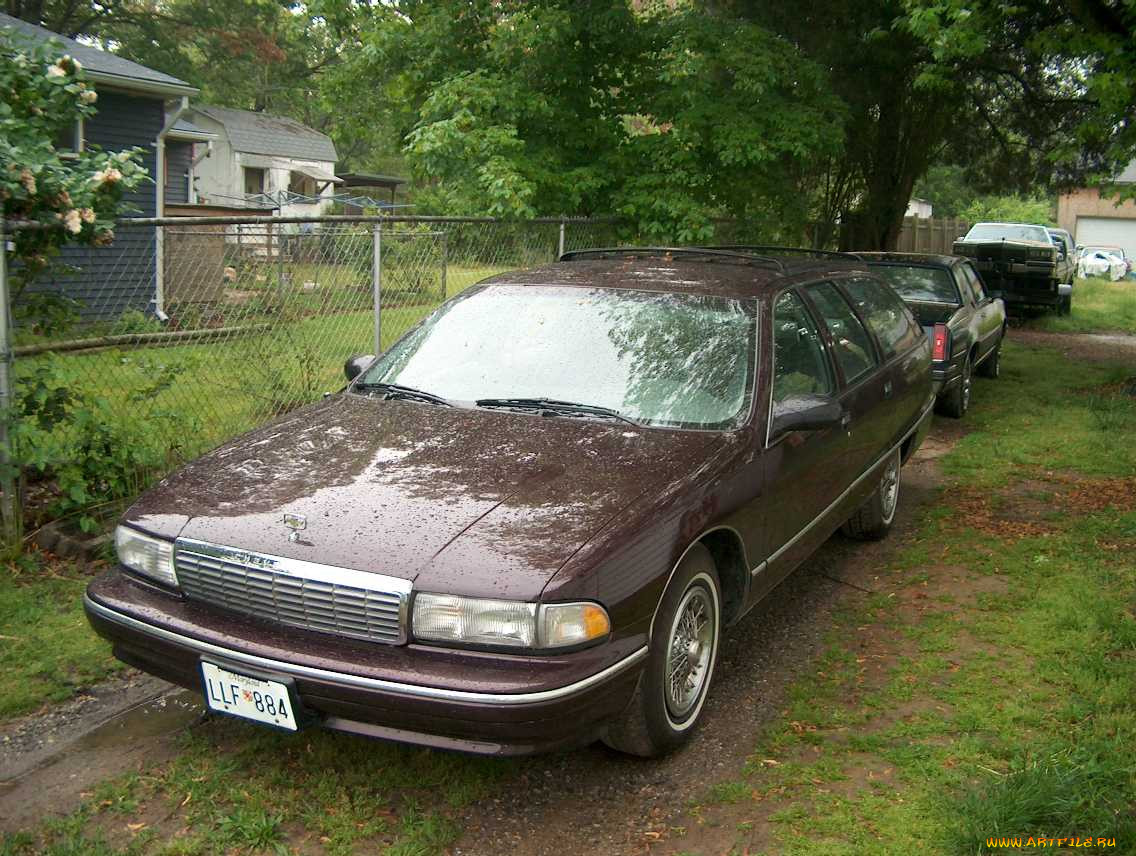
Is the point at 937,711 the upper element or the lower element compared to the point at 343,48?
lower

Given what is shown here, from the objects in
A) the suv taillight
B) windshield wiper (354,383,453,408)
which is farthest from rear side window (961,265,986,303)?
windshield wiper (354,383,453,408)

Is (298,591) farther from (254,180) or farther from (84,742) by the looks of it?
(254,180)

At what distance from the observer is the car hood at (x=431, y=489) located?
10.1 feet

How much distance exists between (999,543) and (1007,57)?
1198 cm

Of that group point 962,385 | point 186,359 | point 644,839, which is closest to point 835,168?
point 962,385

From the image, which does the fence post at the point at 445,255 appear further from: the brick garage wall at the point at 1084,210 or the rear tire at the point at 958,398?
the brick garage wall at the point at 1084,210

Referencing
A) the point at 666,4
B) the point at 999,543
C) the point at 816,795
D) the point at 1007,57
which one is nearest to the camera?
the point at 816,795

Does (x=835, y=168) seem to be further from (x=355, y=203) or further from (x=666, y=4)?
(x=355, y=203)

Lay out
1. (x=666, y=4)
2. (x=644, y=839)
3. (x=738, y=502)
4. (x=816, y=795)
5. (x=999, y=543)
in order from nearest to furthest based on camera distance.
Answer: (x=644, y=839) → (x=816, y=795) → (x=738, y=502) → (x=999, y=543) → (x=666, y=4)

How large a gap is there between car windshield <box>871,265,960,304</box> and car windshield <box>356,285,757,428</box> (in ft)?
19.9

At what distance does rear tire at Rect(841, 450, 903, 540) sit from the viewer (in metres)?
5.93

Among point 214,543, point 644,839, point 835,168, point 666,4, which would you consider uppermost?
point 666,4

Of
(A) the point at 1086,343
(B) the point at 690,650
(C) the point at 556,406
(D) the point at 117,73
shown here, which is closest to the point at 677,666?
(B) the point at 690,650

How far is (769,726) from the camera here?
3834 millimetres
